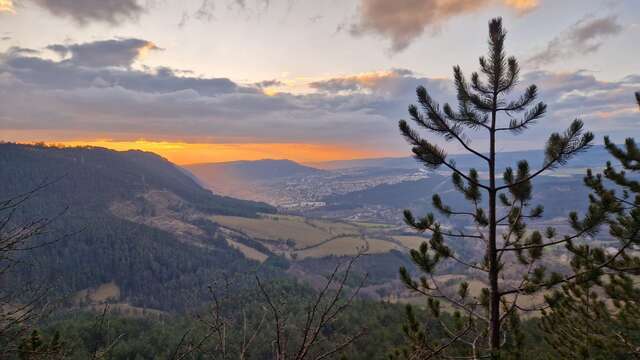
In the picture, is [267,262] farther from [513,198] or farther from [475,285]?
[513,198]

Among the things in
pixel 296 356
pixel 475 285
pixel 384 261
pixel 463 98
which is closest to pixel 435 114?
pixel 463 98

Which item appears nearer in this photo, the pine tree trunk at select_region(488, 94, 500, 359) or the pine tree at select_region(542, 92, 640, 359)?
the pine tree trunk at select_region(488, 94, 500, 359)

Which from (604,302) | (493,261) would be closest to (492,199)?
(493,261)

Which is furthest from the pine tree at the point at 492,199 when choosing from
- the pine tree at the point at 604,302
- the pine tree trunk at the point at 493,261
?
the pine tree at the point at 604,302

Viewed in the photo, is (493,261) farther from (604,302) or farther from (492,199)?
(604,302)

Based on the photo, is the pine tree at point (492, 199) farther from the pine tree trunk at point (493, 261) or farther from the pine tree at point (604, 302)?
the pine tree at point (604, 302)

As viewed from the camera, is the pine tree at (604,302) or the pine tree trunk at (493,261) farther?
the pine tree at (604,302)

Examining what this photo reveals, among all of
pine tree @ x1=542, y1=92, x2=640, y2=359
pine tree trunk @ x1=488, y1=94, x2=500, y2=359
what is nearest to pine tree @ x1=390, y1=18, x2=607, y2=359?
pine tree trunk @ x1=488, y1=94, x2=500, y2=359

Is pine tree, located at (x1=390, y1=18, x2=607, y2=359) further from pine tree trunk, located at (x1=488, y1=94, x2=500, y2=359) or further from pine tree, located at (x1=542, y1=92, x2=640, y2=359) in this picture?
pine tree, located at (x1=542, y1=92, x2=640, y2=359)

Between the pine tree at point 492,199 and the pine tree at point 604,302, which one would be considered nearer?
the pine tree at point 492,199

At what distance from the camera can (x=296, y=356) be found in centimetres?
316

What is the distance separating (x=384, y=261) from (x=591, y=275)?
137469 millimetres

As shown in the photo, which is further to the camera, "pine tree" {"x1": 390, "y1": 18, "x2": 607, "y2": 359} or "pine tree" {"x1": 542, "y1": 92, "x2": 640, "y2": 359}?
"pine tree" {"x1": 542, "y1": 92, "x2": 640, "y2": 359}

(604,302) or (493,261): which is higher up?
(493,261)
